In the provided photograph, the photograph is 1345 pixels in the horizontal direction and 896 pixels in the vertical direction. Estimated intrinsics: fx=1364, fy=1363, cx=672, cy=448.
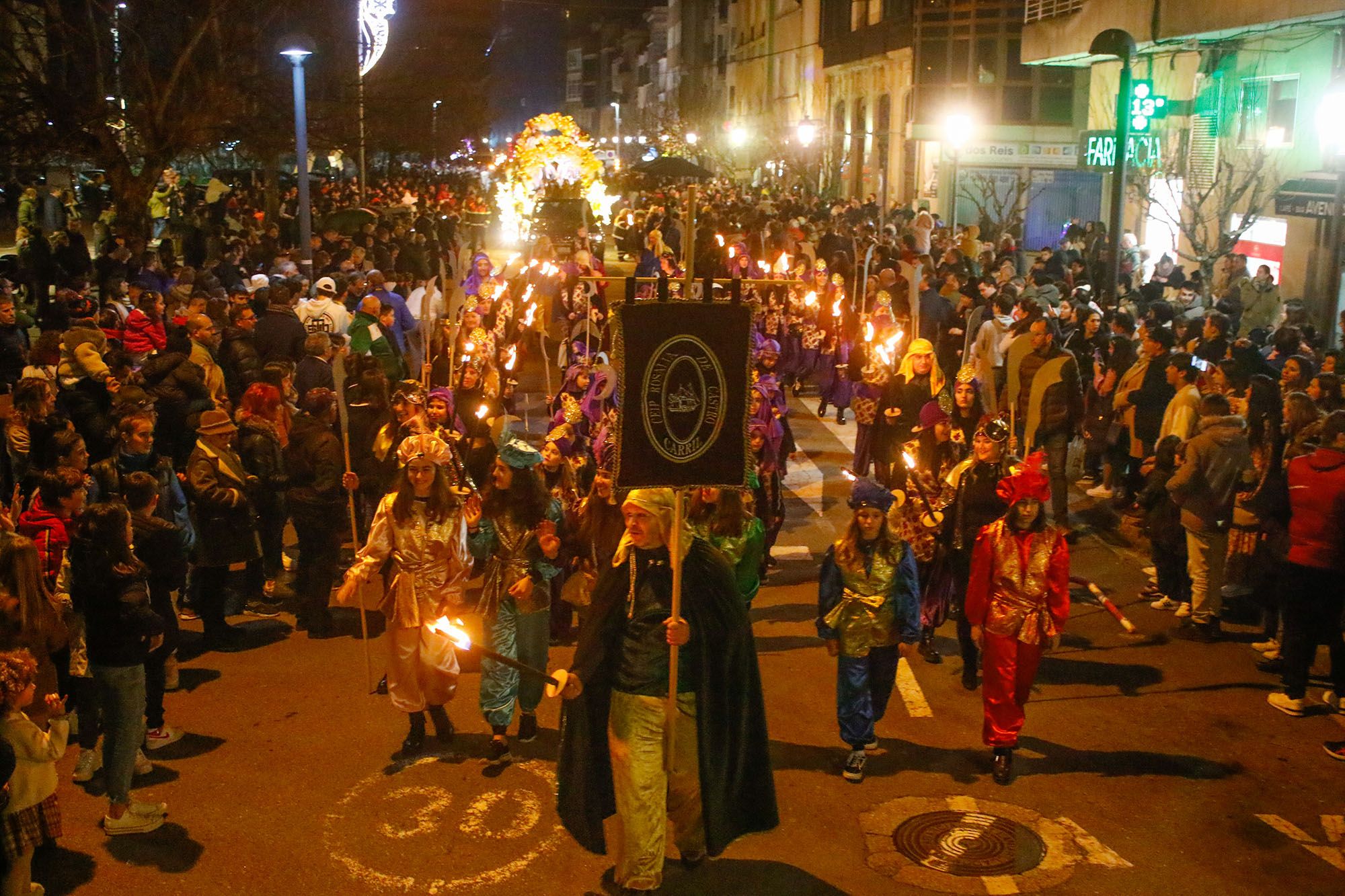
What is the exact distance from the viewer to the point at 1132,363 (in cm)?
1277

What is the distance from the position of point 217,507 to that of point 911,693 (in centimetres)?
466

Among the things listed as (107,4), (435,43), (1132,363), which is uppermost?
(435,43)

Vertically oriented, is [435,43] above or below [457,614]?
above

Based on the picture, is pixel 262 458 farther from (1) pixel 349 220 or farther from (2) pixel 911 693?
(1) pixel 349 220

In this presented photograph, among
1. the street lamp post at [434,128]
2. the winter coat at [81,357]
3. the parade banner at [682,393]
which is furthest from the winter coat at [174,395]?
the street lamp post at [434,128]

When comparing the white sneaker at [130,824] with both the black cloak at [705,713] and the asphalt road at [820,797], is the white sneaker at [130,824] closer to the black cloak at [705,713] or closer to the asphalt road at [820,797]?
the asphalt road at [820,797]

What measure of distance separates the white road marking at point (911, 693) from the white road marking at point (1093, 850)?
4.70ft

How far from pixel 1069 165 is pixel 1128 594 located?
22.7 m

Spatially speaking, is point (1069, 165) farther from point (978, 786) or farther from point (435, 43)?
point (435, 43)

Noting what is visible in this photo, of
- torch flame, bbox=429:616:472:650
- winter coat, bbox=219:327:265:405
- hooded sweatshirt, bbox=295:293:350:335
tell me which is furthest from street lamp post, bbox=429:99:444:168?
torch flame, bbox=429:616:472:650

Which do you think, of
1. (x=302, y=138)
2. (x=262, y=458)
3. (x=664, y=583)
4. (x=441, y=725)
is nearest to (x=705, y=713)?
(x=664, y=583)

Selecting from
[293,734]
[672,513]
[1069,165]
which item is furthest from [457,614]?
[1069,165]

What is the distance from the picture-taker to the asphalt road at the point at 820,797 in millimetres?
6090

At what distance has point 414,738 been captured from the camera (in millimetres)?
7383
